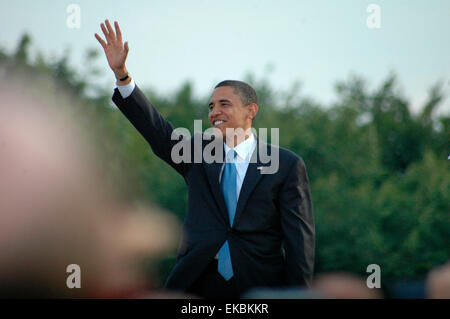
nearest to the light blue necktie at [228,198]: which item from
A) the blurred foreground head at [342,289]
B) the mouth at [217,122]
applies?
the mouth at [217,122]

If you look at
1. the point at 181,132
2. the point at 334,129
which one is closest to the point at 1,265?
the point at 334,129

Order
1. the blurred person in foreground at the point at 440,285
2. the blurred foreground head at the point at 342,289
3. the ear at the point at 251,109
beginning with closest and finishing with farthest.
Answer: the blurred person in foreground at the point at 440,285 → the blurred foreground head at the point at 342,289 → the ear at the point at 251,109

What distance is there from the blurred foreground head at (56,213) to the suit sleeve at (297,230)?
1245cm

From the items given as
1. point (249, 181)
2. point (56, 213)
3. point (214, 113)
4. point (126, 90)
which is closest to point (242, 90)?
point (214, 113)

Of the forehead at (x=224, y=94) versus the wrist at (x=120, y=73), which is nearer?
the wrist at (x=120, y=73)

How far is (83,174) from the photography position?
60.0 feet

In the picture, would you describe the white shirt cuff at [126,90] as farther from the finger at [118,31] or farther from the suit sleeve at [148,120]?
the finger at [118,31]

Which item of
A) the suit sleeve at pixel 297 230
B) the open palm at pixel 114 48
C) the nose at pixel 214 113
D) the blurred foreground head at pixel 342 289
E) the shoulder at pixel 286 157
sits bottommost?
the blurred foreground head at pixel 342 289

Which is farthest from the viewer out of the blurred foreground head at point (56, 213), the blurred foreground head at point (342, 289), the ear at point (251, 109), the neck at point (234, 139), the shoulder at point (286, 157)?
the blurred foreground head at point (56, 213)

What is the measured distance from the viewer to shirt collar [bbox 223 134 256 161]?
368cm

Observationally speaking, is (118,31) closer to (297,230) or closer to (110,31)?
(110,31)

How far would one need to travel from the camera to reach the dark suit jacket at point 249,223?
132 inches

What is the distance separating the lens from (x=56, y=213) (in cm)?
1761
